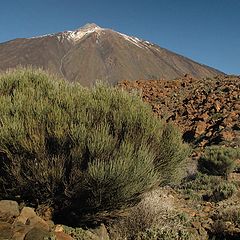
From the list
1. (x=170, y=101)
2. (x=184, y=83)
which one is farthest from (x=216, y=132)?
(x=184, y=83)

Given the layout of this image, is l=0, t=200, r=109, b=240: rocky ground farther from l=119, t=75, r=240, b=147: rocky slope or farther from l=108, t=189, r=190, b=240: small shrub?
l=119, t=75, r=240, b=147: rocky slope

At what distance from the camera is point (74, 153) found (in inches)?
297

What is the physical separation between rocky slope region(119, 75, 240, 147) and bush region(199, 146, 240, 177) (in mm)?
3972

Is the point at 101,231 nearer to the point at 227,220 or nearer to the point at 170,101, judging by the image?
the point at 227,220

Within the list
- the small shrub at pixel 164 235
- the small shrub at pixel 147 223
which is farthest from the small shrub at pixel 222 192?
the small shrub at pixel 164 235

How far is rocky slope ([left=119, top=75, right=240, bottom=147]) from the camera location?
23328 millimetres

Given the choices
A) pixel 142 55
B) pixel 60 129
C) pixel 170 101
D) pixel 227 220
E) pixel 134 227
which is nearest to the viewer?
pixel 60 129

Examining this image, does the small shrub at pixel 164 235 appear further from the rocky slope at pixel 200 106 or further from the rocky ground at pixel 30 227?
the rocky slope at pixel 200 106

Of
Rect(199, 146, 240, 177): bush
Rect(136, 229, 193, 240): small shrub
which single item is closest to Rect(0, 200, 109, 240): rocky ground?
Rect(136, 229, 193, 240): small shrub

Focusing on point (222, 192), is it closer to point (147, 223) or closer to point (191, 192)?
point (191, 192)

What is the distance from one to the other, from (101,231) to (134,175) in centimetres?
126

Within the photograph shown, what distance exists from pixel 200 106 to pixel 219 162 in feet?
45.1

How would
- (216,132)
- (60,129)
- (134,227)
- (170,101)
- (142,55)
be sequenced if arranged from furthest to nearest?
(142,55)
(170,101)
(216,132)
(134,227)
(60,129)

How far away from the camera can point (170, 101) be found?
3206 centimetres
